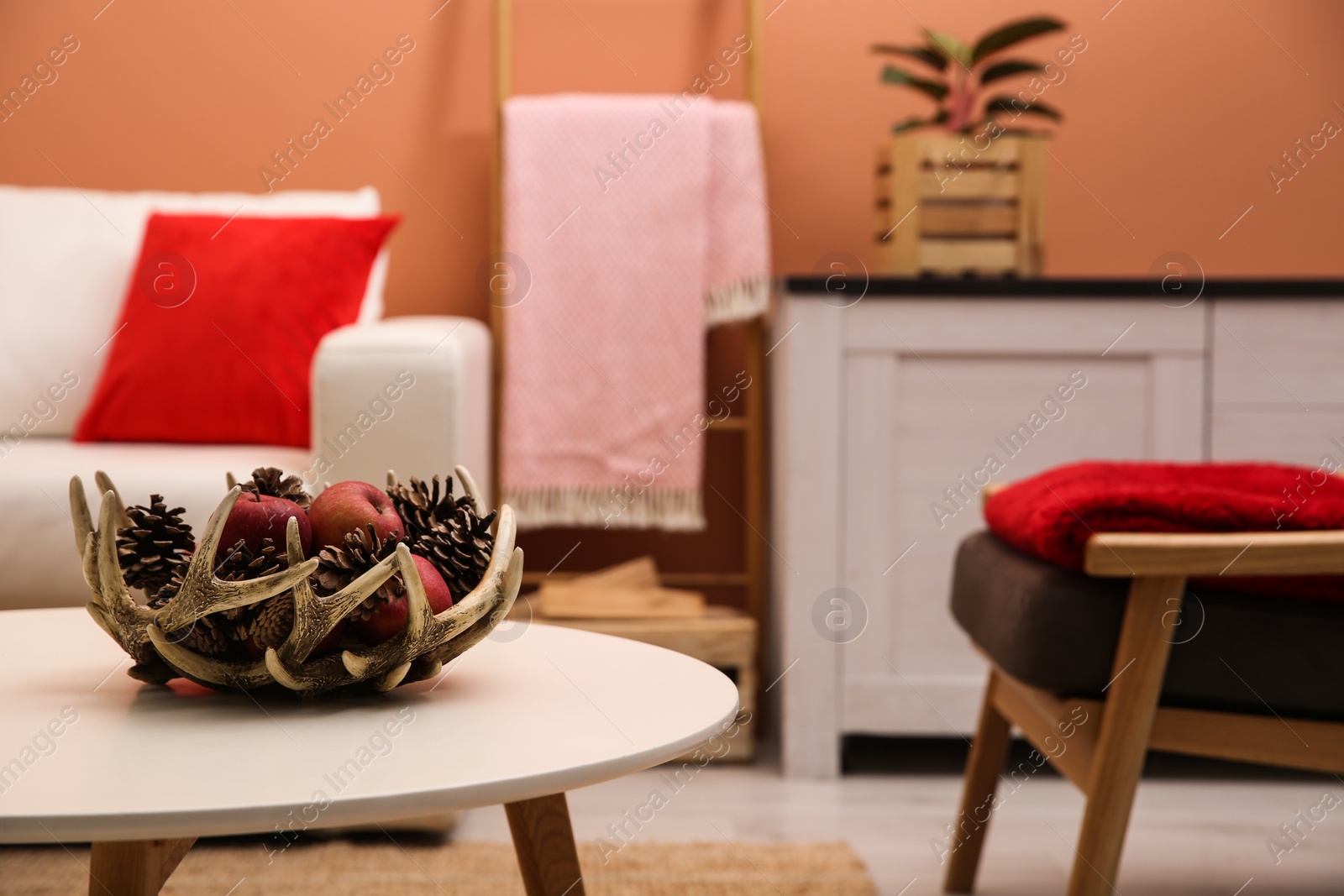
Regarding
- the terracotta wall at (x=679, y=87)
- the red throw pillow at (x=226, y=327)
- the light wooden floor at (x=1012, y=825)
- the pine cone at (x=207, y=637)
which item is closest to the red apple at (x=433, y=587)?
the pine cone at (x=207, y=637)

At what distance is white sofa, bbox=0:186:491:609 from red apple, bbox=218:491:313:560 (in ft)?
2.67

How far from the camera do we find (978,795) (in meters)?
1.36

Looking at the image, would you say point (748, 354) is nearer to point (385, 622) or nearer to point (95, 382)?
point (95, 382)

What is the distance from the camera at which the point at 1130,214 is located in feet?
7.67

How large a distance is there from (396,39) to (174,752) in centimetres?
195

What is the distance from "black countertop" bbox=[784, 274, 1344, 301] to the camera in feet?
5.98

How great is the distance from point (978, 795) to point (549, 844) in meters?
0.70

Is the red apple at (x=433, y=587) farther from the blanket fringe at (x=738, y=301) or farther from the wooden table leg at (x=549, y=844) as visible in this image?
the blanket fringe at (x=738, y=301)

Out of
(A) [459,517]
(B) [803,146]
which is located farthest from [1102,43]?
(A) [459,517]

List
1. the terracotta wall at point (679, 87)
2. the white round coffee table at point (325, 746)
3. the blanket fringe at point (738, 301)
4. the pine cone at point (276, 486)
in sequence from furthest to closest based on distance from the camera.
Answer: the terracotta wall at point (679, 87) < the blanket fringe at point (738, 301) < the pine cone at point (276, 486) < the white round coffee table at point (325, 746)

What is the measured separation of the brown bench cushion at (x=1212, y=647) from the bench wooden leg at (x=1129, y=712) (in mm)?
25

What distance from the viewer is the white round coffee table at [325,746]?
20.8 inches

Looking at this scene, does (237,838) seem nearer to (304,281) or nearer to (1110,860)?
(304,281)

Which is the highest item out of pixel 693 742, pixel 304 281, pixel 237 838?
pixel 304 281
